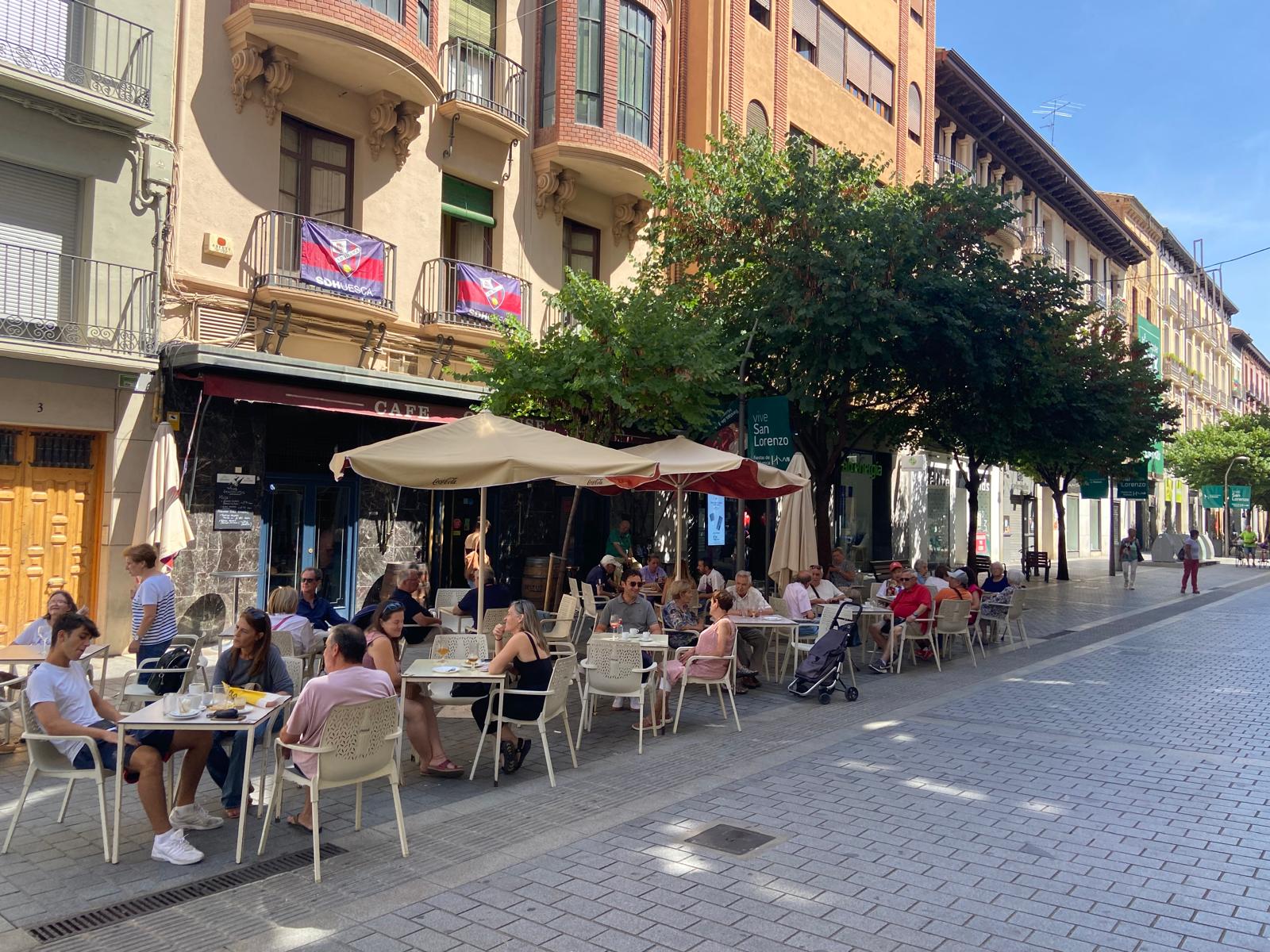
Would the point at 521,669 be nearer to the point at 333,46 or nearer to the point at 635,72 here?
the point at 333,46

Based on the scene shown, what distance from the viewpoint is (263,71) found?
13.2 m

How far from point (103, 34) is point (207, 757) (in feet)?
33.4

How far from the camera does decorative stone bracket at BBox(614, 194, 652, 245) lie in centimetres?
1928

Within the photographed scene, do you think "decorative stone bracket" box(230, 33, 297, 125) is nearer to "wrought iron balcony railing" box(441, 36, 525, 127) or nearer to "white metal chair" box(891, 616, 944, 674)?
"wrought iron balcony railing" box(441, 36, 525, 127)

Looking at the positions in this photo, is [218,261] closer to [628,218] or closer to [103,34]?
[103,34]

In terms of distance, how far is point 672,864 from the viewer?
5051 millimetres

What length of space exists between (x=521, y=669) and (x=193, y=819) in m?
2.29

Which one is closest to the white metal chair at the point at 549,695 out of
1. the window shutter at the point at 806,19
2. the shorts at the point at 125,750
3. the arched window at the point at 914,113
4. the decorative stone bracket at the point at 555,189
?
the shorts at the point at 125,750

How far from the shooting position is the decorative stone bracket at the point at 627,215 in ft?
63.3

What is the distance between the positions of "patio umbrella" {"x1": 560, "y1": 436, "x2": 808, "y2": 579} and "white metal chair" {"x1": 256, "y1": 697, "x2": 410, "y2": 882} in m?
5.02

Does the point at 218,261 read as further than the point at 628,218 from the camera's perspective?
No

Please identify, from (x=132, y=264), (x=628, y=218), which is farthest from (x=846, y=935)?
(x=628, y=218)

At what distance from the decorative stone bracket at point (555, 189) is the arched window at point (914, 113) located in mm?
15701

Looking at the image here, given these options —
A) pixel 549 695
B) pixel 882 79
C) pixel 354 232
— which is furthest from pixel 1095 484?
pixel 549 695
